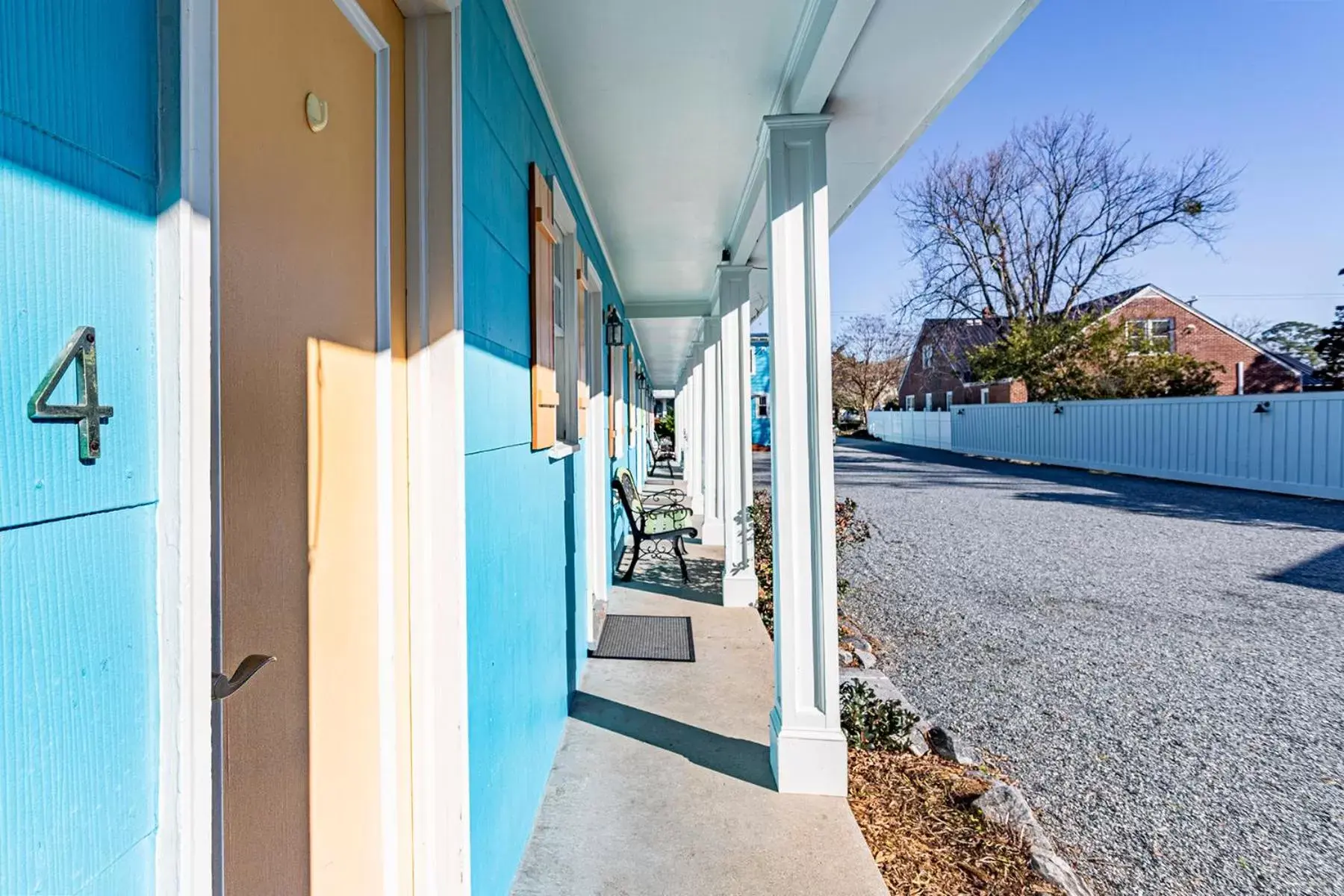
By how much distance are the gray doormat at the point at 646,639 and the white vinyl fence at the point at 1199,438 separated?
1096 cm

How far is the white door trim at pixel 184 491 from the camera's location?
25.7 inches

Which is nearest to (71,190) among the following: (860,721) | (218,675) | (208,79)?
(208,79)

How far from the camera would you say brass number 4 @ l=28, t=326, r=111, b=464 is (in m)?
0.53

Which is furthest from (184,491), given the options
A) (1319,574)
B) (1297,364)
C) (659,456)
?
(1297,364)

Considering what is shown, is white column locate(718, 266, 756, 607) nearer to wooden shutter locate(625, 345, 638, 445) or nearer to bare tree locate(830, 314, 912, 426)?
wooden shutter locate(625, 345, 638, 445)

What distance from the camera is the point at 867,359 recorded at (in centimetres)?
3488

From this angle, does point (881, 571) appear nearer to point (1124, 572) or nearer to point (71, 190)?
point (1124, 572)

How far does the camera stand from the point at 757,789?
2490 mm

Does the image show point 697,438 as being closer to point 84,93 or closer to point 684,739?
point 684,739

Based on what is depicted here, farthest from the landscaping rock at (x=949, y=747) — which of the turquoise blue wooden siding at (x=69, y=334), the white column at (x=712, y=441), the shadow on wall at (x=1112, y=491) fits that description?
the shadow on wall at (x=1112, y=491)

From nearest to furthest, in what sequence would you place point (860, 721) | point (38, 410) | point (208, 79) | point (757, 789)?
point (38, 410) < point (208, 79) < point (757, 789) < point (860, 721)

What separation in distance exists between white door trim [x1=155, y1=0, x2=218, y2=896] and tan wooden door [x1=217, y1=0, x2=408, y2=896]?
13cm

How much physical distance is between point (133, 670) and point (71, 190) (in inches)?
17.8

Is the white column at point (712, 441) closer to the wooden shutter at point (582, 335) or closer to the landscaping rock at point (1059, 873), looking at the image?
the wooden shutter at point (582, 335)
